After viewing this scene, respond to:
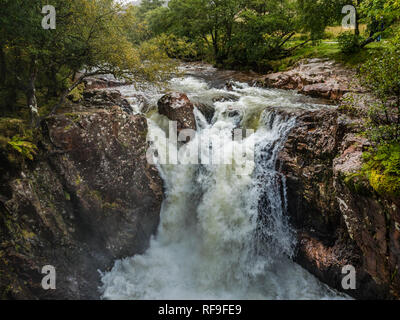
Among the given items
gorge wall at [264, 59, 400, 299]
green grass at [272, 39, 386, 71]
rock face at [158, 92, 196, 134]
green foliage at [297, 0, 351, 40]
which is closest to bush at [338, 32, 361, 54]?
green grass at [272, 39, 386, 71]

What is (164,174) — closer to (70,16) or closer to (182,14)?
(70,16)

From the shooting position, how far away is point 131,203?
865cm

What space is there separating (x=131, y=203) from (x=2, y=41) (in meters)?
6.17

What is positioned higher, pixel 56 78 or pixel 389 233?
pixel 56 78

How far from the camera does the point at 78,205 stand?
749cm

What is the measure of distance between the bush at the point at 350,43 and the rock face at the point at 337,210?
11.2 m

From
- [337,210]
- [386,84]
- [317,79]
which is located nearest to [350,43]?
[317,79]

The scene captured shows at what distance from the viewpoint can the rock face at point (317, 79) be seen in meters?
12.6

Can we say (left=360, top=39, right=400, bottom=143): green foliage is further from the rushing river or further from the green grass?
the green grass

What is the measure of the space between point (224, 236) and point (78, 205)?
509 cm

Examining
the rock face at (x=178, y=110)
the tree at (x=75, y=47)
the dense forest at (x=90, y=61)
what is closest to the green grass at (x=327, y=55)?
the dense forest at (x=90, y=61)

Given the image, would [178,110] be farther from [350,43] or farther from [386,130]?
[350,43]
